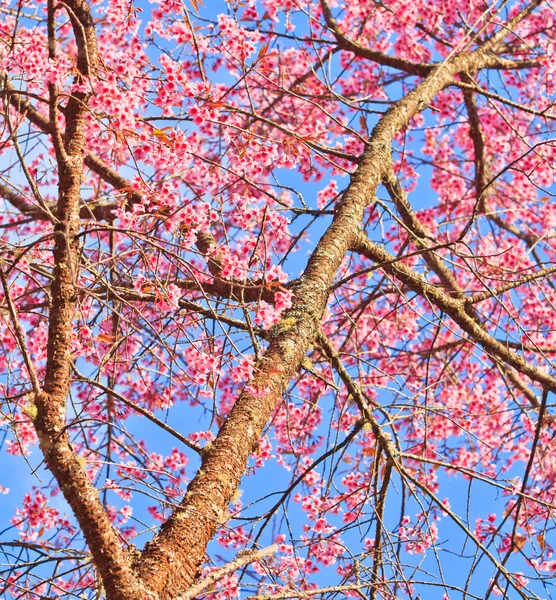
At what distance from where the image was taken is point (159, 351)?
548 centimetres

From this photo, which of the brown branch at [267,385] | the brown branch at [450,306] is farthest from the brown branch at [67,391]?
the brown branch at [450,306]

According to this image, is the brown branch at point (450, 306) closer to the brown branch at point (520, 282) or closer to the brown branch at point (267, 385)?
the brown branch at point (267, 385)

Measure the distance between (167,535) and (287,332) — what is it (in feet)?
3.64

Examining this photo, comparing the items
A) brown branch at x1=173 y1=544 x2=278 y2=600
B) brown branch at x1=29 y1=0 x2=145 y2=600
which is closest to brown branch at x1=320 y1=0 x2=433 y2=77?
brown branch at x1=29 y1=0 x2=145 y2=600

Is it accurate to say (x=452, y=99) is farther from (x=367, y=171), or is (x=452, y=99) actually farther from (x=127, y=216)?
(x=127, y=216)

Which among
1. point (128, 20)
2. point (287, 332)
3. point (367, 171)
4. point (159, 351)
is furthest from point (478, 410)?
point (128, 20)

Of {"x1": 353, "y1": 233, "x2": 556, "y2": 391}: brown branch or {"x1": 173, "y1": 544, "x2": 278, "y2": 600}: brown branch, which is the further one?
{"x1": 353, "y1": 233, "x2": 556, "y2": 391}: brown branch

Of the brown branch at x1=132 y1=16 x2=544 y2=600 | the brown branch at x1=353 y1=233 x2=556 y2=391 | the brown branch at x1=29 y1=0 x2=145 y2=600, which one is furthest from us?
the brown branch at x1=353 y1=233 x2=556 y2=391

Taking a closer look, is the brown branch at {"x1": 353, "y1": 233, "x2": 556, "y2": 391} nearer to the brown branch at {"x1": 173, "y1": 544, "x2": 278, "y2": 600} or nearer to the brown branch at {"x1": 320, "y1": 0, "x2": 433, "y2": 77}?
the brown branch at {"x1": 173, "y1": 544, "x2": 278, "y2": 600}

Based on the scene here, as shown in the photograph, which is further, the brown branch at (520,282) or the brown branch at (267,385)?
the brown branch at (520,282)

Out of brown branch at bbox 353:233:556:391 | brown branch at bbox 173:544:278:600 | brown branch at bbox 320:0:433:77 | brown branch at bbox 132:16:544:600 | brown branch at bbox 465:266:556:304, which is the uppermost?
brown branch at bbox 320:0:433:77

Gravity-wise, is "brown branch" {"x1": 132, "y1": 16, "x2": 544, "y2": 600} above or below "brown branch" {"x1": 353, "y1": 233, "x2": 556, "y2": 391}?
below

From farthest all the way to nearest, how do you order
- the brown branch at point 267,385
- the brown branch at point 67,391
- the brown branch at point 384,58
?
1. the brown branch at point 384,58
2. the brown branch at point 267,385
3. the brown branch at point 67,391

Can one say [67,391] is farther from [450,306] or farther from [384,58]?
[384,58]
